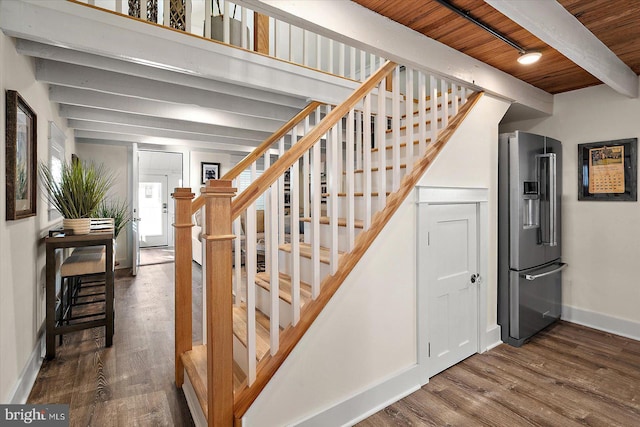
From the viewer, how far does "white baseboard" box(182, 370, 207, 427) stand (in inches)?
70.3

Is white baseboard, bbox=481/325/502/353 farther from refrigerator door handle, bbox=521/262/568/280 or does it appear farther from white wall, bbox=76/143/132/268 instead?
white wall, bbox=76/143/132/268

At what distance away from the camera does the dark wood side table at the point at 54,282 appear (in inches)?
104

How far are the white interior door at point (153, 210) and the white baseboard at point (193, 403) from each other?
23.7 ft

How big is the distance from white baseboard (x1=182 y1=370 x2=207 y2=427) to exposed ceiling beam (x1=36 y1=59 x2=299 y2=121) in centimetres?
237

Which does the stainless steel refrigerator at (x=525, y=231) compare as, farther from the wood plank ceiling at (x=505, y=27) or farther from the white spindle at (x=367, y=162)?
the white spindle at (x=367, y=162)

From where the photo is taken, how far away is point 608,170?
328cm

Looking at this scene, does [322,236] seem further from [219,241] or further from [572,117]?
[572,117]

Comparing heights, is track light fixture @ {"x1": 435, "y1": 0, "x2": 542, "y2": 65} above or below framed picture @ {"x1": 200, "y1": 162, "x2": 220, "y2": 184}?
above

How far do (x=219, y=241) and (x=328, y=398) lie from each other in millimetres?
1126

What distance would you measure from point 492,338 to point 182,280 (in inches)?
106

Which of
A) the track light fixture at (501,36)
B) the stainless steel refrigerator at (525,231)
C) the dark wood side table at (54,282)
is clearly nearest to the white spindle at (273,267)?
the track light fixture at (501,36)

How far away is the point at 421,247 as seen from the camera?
233cm

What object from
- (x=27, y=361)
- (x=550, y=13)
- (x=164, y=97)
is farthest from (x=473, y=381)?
(x=164, y=97)

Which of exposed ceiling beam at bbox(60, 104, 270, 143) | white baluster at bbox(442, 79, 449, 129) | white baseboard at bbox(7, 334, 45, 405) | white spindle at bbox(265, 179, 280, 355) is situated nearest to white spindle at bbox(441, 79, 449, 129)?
white baluster at bbox(442, 79, 449, 129)
